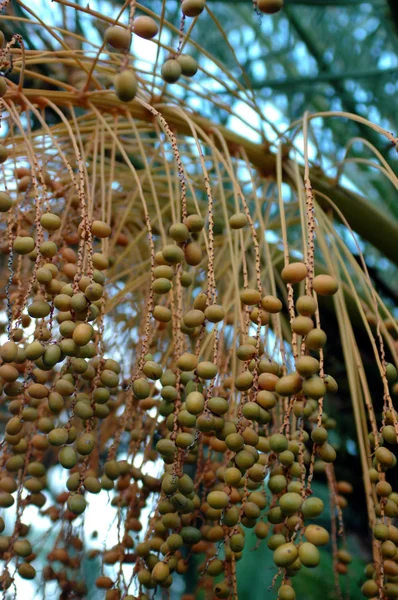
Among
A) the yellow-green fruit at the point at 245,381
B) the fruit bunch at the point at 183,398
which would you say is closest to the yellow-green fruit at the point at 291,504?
the fruit bunch at the point at 183,398

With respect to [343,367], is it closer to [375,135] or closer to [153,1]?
[375,135]

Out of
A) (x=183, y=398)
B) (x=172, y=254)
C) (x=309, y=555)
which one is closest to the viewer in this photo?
(x=309, y=555)

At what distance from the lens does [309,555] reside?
0.56 metres

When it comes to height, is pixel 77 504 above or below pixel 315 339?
below

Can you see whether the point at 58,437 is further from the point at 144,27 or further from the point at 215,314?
the point at 144,27

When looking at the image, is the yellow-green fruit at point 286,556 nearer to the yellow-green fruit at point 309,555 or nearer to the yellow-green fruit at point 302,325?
the yellow-green fruit at point 309,555

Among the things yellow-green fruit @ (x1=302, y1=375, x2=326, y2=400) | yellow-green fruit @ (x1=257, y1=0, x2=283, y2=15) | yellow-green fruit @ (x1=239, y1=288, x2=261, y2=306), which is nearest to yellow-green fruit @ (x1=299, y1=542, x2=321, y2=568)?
yellow-green fruit @ (x1=302, y1=375, x2=326, y2=400)

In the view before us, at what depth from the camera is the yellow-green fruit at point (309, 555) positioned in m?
0.56

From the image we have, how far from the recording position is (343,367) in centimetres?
133

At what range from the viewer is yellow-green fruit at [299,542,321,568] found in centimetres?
56

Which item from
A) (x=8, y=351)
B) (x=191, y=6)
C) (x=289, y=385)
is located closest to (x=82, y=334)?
(x=8, y=351)

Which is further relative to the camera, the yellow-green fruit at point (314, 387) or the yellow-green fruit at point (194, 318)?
the yellow-green fruit at point (194, 318)

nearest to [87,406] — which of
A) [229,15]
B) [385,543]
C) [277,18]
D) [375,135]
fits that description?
[385,543]

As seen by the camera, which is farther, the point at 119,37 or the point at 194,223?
the point at 194,223
